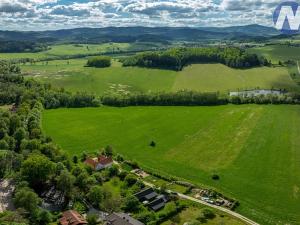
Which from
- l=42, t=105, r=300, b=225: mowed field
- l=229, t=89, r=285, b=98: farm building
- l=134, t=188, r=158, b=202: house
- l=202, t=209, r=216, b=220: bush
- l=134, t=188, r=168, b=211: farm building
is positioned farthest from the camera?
l=229, t=89, r=285, b=98: farm building

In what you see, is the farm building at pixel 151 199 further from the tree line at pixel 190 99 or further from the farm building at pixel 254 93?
the farm building at pixel 254 93

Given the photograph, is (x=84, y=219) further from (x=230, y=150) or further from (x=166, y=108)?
(x=166, y=108)

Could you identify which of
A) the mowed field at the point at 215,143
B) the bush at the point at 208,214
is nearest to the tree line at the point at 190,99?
the mowed field at the point at 215,143

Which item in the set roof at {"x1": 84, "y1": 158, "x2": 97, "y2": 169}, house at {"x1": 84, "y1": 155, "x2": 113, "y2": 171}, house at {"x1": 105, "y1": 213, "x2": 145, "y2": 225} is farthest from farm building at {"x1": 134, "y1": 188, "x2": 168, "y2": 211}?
roof at {"x1": 84, "y1": 158, "x2": 97, "y2": 169}

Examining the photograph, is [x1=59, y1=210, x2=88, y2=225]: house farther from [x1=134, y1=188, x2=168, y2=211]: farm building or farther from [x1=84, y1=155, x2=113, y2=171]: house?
[x1=84, y1=155, x2=113, y2=171]: house

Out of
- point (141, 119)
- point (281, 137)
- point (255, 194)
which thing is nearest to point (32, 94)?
point (141, 119)

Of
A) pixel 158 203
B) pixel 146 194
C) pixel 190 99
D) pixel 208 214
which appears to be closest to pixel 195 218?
pixel 208 214
